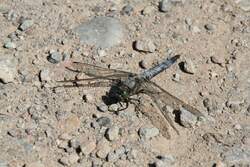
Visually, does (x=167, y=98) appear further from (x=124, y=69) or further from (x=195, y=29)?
(x=195, y=29)

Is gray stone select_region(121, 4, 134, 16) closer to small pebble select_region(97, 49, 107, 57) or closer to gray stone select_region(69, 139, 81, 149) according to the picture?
small pebble select_region(97, 49, 107, 57)

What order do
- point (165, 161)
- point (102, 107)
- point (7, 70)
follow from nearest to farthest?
1. point (165, 161)
2. point (102, 107)
3. point (7, 70)

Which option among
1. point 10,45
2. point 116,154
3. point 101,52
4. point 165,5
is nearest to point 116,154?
point 116,154

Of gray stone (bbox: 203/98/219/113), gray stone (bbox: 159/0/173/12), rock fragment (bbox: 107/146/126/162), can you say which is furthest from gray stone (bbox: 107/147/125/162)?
gray stone (bbox: 159/0/173/12)

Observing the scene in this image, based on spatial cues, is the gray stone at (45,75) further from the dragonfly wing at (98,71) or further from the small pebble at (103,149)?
the small pebble at (103,149)

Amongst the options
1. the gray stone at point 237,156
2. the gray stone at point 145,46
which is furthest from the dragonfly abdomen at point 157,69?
the gray stone at point 237,156

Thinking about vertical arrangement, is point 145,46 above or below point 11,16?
above
